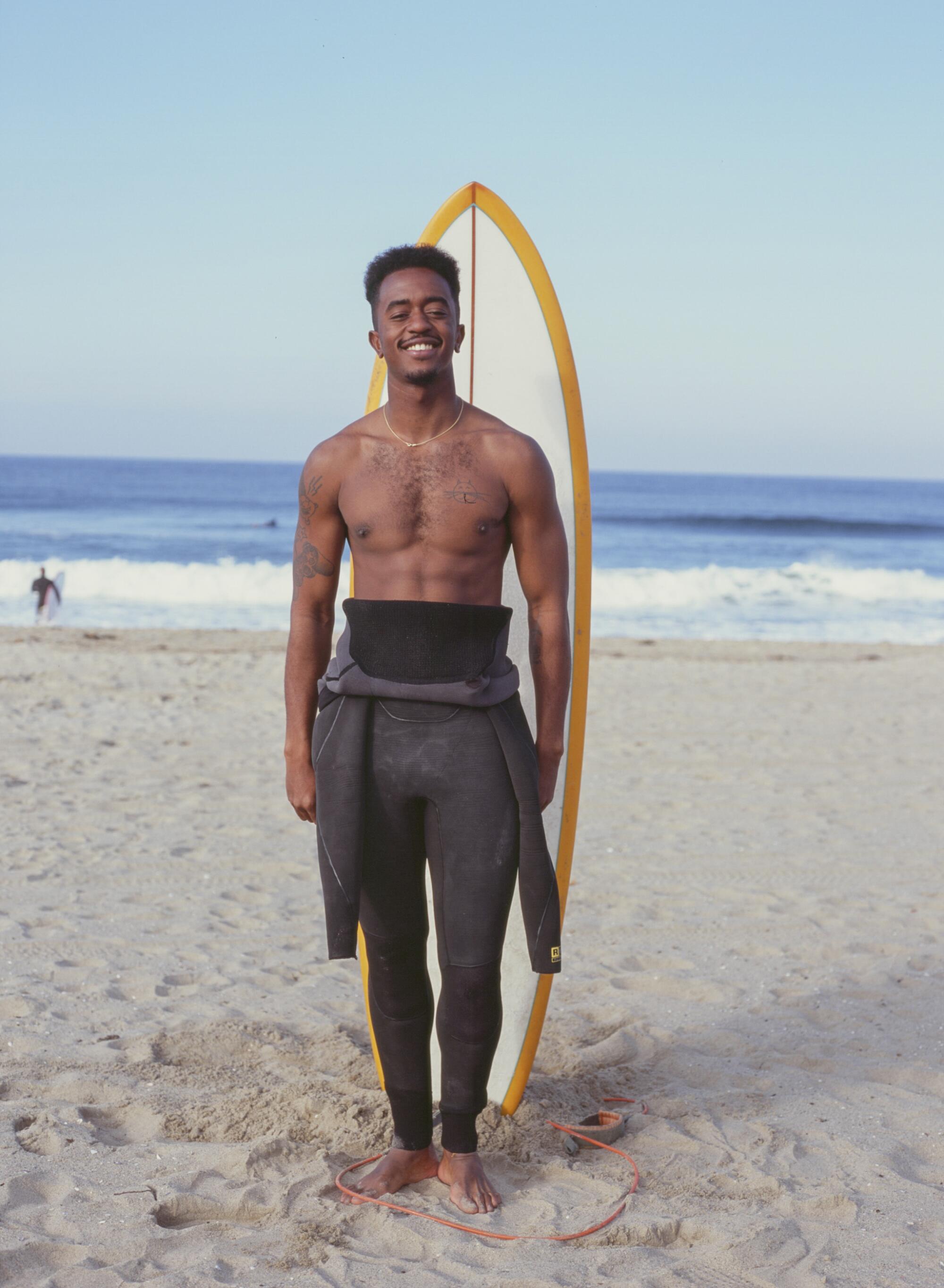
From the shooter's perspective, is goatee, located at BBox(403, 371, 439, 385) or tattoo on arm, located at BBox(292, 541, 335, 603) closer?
goatee, located at BBox(403, 371, 439, 385)

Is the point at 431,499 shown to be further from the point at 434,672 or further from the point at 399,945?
the point at 399,945

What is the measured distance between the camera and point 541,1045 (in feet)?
11.1

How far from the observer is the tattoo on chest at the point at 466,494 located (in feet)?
7.55

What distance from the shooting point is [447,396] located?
236 centimetres

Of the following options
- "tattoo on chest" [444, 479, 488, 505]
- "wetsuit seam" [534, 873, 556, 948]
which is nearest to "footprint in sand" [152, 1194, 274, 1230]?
"wetsuit seam" [534, 873, 556, 948]

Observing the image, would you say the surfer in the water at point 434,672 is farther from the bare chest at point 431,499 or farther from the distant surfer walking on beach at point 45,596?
the distant surfer walking on beach at point 45,596

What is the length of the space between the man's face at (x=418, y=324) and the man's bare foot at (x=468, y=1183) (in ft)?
5.75

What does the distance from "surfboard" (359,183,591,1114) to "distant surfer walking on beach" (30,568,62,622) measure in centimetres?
1252

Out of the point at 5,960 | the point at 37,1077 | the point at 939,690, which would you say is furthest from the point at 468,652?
the point at 939,690

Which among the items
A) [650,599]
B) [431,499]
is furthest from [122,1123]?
[650,599]

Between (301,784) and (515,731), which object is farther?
(301,784)

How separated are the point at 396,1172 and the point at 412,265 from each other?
2.03m

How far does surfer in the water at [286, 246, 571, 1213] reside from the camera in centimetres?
231

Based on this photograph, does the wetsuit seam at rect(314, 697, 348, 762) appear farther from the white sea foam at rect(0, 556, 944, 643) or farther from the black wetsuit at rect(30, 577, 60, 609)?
the white sea foam at rect(0, 556, 944, 643)
